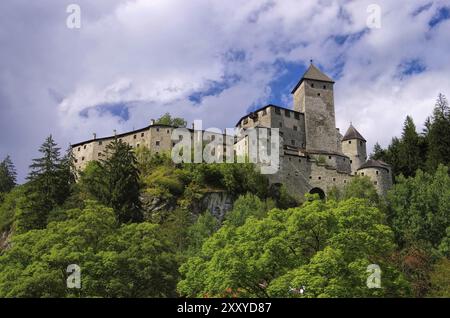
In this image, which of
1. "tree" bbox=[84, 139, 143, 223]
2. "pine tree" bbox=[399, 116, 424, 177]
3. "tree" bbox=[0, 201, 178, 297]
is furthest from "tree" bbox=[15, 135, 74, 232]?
"pine tree" bbox=[399, 116, 424, 177]

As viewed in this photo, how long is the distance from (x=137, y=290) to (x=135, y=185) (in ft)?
70.7

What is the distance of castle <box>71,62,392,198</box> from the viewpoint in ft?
223

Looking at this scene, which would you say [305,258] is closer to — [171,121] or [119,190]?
[119,190]

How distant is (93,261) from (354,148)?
53295mm

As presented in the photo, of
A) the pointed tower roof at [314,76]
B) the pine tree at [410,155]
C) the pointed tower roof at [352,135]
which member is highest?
the pointed tower roof at [314,76]

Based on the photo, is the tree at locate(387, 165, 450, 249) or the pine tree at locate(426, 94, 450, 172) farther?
the pine tree at locate(426, 94, 450, 172)

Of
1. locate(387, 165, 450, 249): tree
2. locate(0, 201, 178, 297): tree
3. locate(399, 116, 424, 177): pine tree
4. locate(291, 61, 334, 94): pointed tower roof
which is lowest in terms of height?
locate(0, 201, 178, 297): tree

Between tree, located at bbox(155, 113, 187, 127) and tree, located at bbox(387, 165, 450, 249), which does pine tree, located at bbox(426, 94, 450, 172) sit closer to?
tree, located at bbox(387, 165, 450, 249)

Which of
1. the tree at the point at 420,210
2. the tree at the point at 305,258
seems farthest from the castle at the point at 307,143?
the tree at the point at 305,258

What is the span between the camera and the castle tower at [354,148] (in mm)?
76312

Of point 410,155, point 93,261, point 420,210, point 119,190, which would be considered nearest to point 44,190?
point 119,190

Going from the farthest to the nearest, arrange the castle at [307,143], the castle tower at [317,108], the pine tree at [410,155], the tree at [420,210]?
the castle tower at [317,108] → the pine tree at [410,155] → the castle at [307,143] → the tree at [420,210]

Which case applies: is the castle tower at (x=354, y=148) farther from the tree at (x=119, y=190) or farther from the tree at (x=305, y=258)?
the tree at (x=305, y=258)
